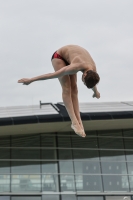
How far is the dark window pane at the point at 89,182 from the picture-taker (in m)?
18.1

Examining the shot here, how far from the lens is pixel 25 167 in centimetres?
1839

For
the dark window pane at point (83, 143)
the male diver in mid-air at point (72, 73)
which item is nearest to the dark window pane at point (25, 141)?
the dark window pane at point (83, 143)

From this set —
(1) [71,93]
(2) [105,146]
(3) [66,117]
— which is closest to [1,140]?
(3) [66,117]

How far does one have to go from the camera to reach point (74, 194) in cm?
1795

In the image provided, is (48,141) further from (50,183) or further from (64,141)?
(50,183)

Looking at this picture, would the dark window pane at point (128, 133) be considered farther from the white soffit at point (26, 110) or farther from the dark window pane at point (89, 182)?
the white soffit at point (26, 110)

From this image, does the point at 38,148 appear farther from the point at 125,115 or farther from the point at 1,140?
the point at 125,115

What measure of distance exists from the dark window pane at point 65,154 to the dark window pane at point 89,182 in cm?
97

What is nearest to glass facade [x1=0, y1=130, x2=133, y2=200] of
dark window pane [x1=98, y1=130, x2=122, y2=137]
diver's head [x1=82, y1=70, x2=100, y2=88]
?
dark window pane [x1=98, y1=130, x2=122, y2=137]

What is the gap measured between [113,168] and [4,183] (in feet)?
13.7

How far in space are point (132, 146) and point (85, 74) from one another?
13115 millimetres

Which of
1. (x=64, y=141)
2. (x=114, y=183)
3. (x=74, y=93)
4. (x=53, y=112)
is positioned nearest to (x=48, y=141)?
(x=64, y=141)

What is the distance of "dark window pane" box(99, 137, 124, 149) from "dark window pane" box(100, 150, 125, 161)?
240 mm

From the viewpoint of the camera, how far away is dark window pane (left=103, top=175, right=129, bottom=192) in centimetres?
1820
